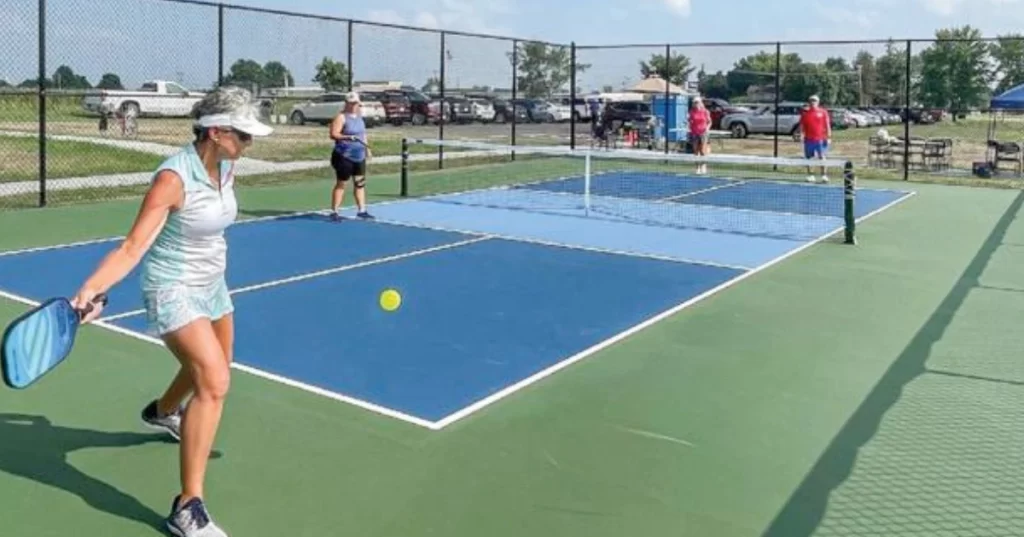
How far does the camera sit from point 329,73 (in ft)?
74.2

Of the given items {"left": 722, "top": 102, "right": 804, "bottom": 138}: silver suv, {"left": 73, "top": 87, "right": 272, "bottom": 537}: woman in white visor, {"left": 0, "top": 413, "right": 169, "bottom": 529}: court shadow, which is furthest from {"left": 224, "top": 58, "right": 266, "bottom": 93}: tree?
{"left": 722, "top": 102, "right": 804, "bottom": 138}: silver suv

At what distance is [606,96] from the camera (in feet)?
150

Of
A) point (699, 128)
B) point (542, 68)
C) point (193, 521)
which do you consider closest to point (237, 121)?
point (193, 521)

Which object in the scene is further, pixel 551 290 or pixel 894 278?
pixel 894 278

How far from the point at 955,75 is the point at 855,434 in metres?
41.3

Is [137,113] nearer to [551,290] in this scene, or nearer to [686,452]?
[551,290]

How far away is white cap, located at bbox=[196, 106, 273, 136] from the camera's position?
3.71 meters

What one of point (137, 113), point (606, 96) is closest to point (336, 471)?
point (137, 113)

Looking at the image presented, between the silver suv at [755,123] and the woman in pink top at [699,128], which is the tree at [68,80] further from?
the silver suv at [755,123]

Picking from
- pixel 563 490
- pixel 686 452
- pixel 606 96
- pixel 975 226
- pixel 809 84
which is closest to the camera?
pixel 563 490

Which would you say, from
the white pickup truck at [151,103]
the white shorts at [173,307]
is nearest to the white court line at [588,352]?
the white shorts at [173,307]

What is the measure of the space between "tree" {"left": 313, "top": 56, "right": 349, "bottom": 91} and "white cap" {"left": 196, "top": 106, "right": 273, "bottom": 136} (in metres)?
16.1

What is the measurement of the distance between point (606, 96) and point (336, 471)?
42587 millimetres

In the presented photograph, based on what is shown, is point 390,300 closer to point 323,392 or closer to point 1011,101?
point 323,392
